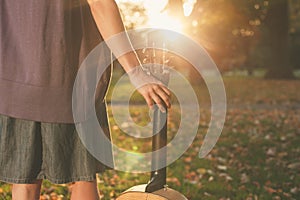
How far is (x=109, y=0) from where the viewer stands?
2.05 meters

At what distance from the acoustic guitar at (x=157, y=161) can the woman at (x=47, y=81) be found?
15 cm

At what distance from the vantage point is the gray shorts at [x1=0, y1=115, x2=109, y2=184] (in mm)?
2141

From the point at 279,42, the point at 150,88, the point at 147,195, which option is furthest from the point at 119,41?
the point at 279,42

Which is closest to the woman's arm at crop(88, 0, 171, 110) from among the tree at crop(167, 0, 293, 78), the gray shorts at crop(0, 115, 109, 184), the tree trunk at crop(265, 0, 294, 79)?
the gray shorts at crop(0, 115, 109, 184)

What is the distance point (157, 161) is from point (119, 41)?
553mm

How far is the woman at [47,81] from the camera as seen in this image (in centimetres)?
206

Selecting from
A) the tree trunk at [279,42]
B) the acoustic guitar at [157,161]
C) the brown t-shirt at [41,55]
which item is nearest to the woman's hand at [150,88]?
the acoustic guitar at [157,161]

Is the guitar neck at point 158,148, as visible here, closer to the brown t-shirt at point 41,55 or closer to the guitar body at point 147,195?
the guitar body at point 147,195

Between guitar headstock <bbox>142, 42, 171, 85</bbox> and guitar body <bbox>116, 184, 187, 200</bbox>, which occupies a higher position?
guitar headstock <bbox>142, 42, 171, 85</bbox>

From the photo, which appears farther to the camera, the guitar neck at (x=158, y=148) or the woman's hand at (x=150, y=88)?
the guitar neck at (x=158, y=148)

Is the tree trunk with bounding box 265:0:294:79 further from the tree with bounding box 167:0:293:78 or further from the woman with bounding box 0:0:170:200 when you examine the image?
the woman with bounding box 0:0:170:200

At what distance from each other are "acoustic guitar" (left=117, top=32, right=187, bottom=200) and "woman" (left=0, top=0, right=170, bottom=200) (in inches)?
6.1

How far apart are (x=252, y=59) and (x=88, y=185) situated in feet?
95.3

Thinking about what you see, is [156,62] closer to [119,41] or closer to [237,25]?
[119,41]
